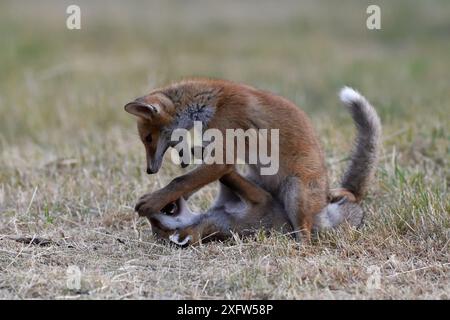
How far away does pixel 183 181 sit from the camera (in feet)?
24.0

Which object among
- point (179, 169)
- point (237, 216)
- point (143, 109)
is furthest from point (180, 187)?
point (179, 169)

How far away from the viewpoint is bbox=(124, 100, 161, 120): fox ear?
737 centimetres

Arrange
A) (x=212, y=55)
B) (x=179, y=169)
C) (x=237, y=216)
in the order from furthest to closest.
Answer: (x=212, y=55)
(x=179, y=169)
(x=237, y=216)

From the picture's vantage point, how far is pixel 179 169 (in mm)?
9492

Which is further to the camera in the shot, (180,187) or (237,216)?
(237,216)

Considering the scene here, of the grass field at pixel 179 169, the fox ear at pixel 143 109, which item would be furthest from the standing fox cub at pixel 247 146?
the grass field at pixel 179 169

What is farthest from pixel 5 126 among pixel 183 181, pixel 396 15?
pixel 396 15

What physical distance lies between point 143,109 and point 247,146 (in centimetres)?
89

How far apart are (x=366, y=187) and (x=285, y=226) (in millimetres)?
1091

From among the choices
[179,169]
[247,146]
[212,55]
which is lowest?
[179,169]

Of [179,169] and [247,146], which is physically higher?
[247,146]

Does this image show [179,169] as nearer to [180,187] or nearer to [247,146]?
[247,146]

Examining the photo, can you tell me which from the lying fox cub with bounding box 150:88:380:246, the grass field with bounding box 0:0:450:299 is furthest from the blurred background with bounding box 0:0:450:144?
the lying fox cub with bounding box 150:88:380:246

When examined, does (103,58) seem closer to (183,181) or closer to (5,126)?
(5,126)
